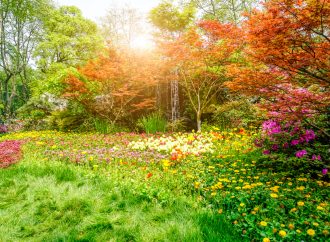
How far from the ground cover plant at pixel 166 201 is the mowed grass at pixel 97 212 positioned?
1 cm

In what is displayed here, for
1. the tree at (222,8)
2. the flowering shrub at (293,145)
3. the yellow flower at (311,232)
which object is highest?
the tree at (222,8)

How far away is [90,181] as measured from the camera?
148 inches

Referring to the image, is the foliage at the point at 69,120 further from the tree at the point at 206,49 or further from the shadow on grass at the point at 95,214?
the shadow on grass at the point at 95,214

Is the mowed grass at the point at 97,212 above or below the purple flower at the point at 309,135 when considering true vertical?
below

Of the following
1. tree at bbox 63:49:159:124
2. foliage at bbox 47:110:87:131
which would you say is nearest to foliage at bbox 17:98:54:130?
foliage at bbox 47:110:87:131

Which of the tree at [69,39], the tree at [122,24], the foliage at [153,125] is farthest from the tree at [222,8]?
the foliage at [153,125]

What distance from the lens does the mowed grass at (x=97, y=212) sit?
2.41 m

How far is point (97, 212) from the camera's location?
114 inches

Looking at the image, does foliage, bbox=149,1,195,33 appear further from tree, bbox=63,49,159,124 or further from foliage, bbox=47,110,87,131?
foliage, bbox=47,110,87,131

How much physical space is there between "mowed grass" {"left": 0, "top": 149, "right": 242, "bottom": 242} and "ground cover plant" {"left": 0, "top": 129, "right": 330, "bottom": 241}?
0.01 metres

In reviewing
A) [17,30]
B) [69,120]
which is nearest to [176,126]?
[69,120]

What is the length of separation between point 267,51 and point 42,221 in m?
3.65

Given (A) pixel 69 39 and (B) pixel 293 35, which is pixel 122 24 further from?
(B) pixel 293 35

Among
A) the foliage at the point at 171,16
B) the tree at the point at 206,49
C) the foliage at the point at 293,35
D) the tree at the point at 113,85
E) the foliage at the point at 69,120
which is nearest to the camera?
the foliage at the point at 293,35
